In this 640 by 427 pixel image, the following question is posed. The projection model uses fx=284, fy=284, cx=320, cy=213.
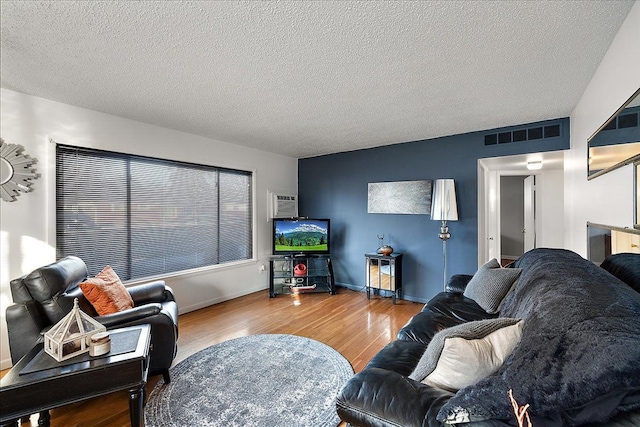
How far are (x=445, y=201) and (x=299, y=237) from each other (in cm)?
239

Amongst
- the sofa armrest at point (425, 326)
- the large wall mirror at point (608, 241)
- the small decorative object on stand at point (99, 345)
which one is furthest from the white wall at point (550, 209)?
the small decorative object on stand at point (99, 345)

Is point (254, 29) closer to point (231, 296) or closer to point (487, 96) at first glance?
point (487, 96)

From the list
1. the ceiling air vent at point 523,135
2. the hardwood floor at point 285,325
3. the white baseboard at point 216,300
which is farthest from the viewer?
the white baseboard at point 216,300

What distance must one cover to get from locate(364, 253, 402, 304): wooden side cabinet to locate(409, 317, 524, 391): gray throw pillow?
306cm

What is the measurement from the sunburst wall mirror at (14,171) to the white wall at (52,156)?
5cm

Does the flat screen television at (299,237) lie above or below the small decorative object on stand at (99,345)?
above

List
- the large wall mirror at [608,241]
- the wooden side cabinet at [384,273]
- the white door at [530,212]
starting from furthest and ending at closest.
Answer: the white door at [530,212] → the wooden side cabinet at [384,273] → the large wall mirror at [608,241]

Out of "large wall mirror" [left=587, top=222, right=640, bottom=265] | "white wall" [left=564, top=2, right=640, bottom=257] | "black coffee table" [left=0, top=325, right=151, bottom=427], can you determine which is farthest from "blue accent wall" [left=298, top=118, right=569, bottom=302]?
"black coffee table" [left=0, top=325, right=151, bottom=427]

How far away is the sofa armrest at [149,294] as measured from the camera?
2680 millimetres

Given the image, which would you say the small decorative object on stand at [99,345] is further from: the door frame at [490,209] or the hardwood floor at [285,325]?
the door frame at [490,209]

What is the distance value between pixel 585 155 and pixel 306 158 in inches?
163

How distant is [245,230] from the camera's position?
15.9ft

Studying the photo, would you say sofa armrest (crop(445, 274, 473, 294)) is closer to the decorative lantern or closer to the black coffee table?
the black coffee table

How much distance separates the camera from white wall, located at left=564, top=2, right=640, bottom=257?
1.56 meters
